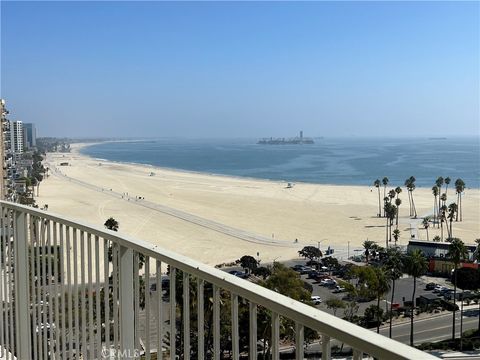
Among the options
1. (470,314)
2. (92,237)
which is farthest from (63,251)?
(470,314)

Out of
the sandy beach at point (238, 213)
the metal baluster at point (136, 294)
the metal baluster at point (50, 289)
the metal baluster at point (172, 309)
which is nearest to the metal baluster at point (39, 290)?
the metal baluster at point (50, 289)

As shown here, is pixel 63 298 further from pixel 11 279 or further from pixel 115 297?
pixel 11 279

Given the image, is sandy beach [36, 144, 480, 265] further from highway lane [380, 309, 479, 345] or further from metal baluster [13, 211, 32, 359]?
metal baluster [13, 211, 32, 359]

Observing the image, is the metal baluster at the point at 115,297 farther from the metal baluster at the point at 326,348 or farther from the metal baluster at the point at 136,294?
the metal baluster at the point at 326,348

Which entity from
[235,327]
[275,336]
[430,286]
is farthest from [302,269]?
[275,336]

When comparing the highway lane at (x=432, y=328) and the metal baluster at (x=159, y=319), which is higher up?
the metal baluster at (x=159, y=319)

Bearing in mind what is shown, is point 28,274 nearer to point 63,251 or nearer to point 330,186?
point 63,251
